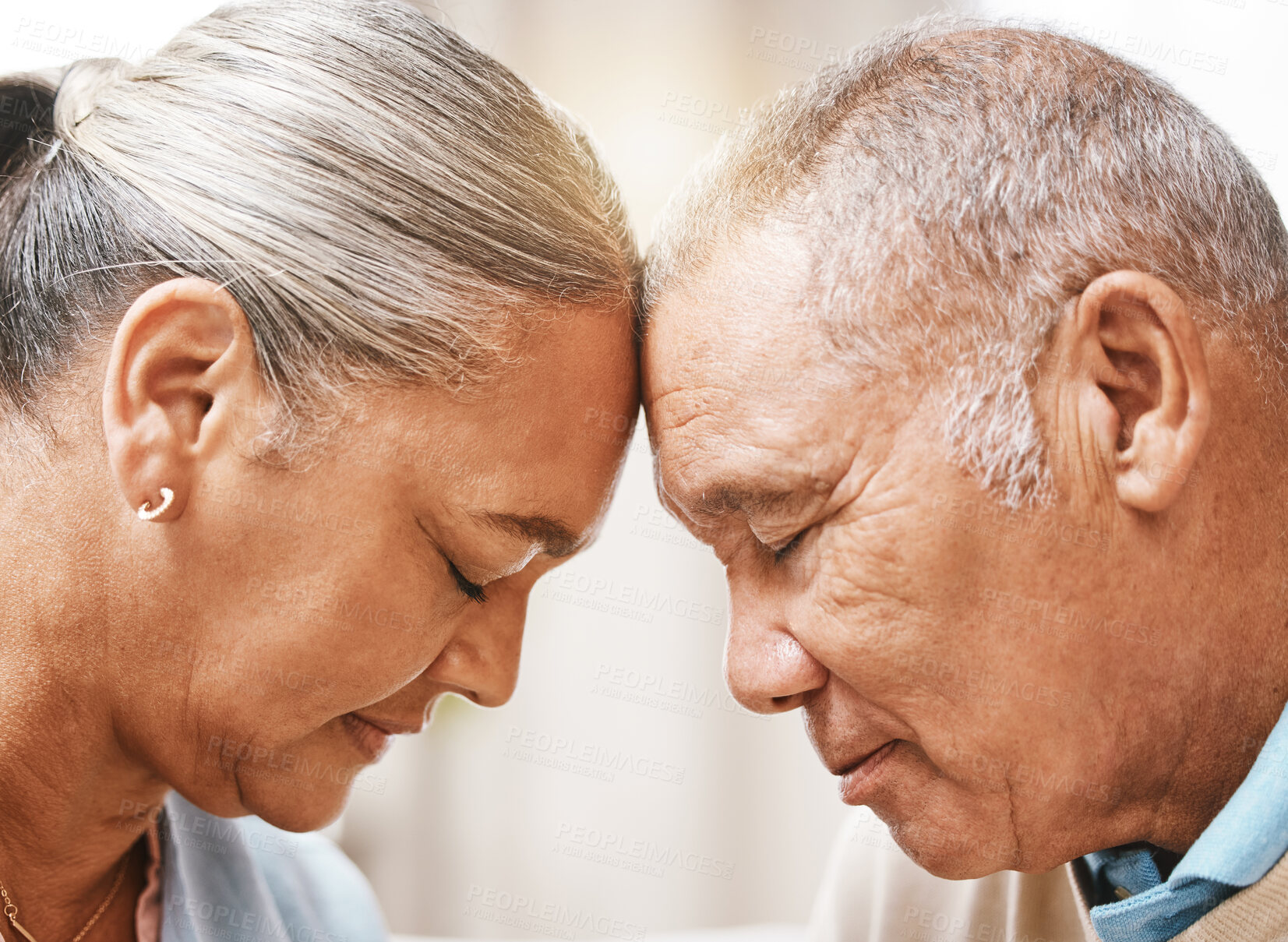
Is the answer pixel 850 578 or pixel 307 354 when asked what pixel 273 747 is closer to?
pixel 307 354

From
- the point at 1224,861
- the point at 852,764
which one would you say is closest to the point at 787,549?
the point at 852,764

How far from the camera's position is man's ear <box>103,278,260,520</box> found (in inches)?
48.0

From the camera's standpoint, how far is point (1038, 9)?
8.05 feet

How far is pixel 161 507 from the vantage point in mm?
1220

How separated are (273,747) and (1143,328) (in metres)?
1.16

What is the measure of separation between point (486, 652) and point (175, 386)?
537 millimetres

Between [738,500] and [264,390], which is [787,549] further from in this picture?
[264,390]

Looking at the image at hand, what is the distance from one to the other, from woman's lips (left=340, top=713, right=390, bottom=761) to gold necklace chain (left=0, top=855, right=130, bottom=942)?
17.6 inches

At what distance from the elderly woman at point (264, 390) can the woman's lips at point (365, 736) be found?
0.05m

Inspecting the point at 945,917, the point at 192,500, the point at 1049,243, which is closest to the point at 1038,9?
the point at 1049,243

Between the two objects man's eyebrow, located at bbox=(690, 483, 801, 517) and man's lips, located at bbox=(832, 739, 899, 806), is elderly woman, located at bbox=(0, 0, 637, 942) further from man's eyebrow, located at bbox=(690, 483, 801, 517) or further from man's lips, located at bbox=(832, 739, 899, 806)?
man's lips, located at bbox=(832, 739, 899, 806)

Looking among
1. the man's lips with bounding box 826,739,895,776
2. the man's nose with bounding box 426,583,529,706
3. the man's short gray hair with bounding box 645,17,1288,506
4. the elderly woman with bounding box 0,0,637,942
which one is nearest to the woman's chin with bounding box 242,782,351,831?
the elderly woman with bounding box 0,0,637,942


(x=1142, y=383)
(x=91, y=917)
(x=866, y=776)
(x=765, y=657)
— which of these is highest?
(x=1142, y=383)

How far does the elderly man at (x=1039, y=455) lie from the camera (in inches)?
47.0
